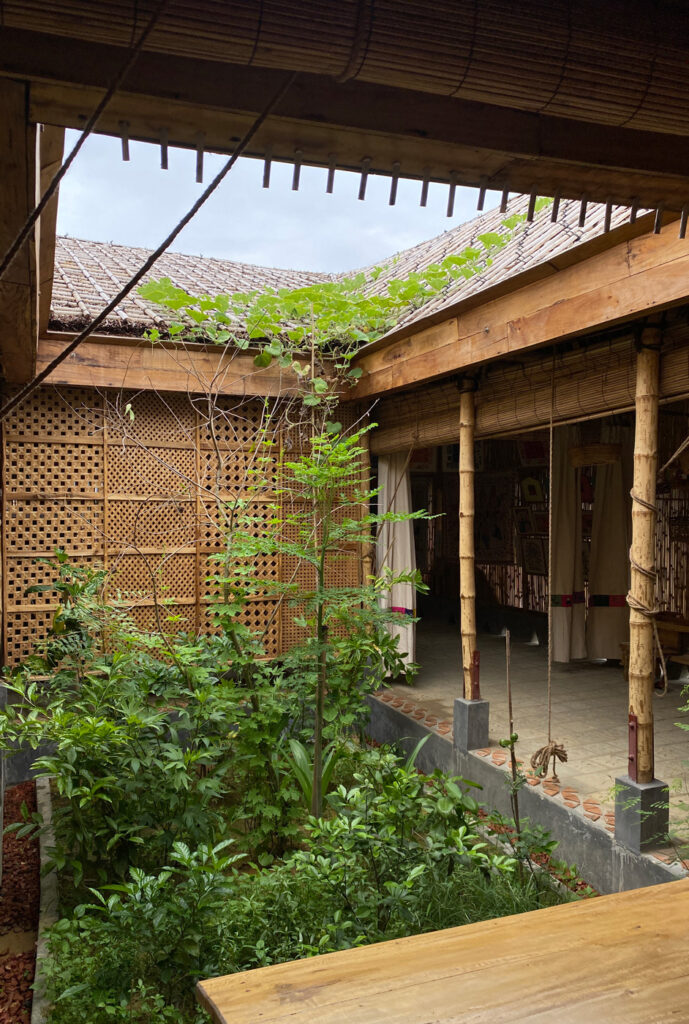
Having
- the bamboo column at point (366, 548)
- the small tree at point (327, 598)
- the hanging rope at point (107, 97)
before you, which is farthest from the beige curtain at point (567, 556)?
the hanging rope at point (107, 97)

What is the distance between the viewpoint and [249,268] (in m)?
8.91

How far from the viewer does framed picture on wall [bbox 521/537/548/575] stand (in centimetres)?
883

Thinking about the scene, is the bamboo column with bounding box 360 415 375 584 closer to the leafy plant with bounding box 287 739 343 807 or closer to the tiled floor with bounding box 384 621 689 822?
the tiled floor with bounding box 384 621 689 822

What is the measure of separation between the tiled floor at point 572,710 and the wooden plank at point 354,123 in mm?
2931

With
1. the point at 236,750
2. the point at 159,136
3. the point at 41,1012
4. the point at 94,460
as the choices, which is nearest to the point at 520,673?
the point at 236,750

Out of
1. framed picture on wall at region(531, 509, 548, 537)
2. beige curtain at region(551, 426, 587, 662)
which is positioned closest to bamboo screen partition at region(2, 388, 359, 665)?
beige curtain at region(551, 426, 587, 662)

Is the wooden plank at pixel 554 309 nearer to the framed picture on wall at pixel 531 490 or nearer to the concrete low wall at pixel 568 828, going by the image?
the concrete low wall at pixel 568 828

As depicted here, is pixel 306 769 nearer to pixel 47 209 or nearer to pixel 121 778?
pixel 121 778

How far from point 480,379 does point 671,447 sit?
2.11 meters

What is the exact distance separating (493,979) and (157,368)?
5.13 m

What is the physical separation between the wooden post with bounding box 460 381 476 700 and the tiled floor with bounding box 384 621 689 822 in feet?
2.57

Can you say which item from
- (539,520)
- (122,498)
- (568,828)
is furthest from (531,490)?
(568,828)

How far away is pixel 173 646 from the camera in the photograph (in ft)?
13.8

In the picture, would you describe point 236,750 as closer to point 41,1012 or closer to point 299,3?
point 41,1012
